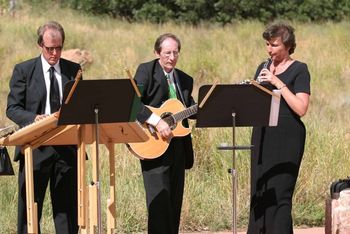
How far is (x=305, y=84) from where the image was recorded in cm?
664

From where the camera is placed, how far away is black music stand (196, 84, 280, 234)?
6371 millimetres

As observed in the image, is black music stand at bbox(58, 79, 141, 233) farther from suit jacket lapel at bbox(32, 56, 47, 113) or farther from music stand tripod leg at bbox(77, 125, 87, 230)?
suit jacket lapel at bbox(32, 56, 47, 113)

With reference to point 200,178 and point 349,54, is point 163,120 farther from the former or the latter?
point 349,54

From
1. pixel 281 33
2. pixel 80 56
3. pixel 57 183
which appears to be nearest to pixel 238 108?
pixel 281 33

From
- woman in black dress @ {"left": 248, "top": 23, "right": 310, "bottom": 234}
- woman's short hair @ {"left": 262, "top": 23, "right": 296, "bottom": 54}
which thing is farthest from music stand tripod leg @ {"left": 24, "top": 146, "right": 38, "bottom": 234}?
woman's short hair @ {"left": 262, "top": 23, "right": 296, "bottom": 54}

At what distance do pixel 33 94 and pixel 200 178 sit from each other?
3.43m

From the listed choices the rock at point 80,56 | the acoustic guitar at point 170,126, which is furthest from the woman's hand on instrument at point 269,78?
the rock at point 80,56

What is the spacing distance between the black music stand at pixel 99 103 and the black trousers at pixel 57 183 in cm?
79

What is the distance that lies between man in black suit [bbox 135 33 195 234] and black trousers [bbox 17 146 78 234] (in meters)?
0.66

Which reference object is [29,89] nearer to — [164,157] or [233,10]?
[164,157]

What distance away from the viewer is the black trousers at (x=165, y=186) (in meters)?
7.04

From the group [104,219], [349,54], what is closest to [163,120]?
[104,219]

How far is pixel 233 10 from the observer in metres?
31.3

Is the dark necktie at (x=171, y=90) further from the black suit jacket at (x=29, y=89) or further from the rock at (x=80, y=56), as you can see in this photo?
the rock at (x=80, y=56)
